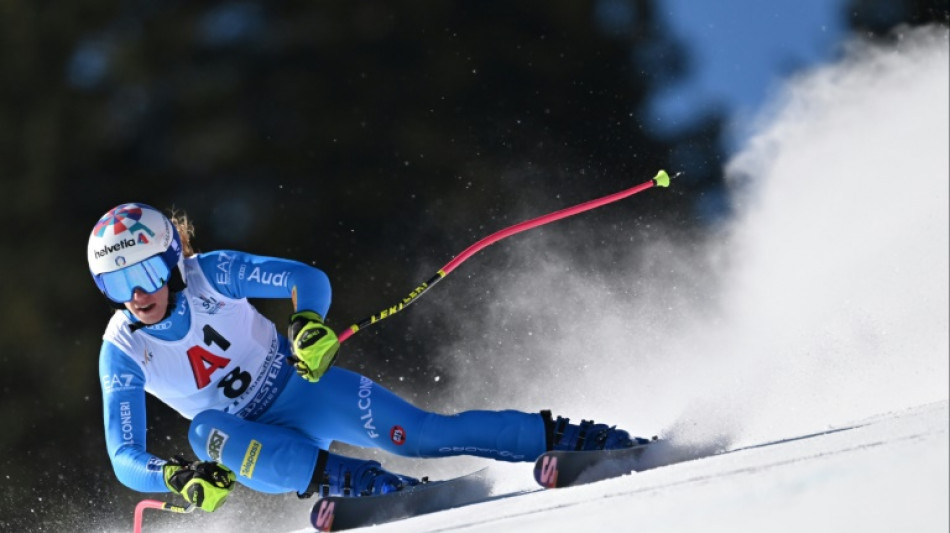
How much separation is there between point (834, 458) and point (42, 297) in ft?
18.6

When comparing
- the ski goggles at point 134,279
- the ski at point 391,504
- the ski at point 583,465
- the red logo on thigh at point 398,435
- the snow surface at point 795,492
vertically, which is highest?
the ski goggles at point 134,279

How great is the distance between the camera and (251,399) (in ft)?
12.8

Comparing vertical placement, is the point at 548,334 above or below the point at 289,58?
below

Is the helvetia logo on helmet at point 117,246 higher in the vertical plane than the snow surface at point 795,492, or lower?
higher

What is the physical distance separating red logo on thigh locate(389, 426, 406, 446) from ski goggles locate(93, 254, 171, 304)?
0.82m

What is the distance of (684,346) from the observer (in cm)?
531

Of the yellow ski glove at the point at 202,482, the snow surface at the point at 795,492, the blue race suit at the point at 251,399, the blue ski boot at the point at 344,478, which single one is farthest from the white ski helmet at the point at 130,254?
the snow surface at the point at 795,492

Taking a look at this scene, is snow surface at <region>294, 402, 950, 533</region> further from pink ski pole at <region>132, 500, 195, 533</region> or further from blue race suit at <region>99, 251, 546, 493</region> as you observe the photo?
pink ski pole at <region>132, 500, 195, 533</region>

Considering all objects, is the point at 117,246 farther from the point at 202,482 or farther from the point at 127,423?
the point at 202,482

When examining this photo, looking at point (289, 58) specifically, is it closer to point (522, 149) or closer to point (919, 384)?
point (522, 149)

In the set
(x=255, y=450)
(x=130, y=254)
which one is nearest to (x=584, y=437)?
(x=255, y=450)

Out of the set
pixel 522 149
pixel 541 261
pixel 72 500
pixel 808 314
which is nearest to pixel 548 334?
pixel 541 261

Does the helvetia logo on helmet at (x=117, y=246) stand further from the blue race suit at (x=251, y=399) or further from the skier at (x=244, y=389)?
the blue race suit at (x=251, y=399)

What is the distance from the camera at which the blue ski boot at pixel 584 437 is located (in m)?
3.42
